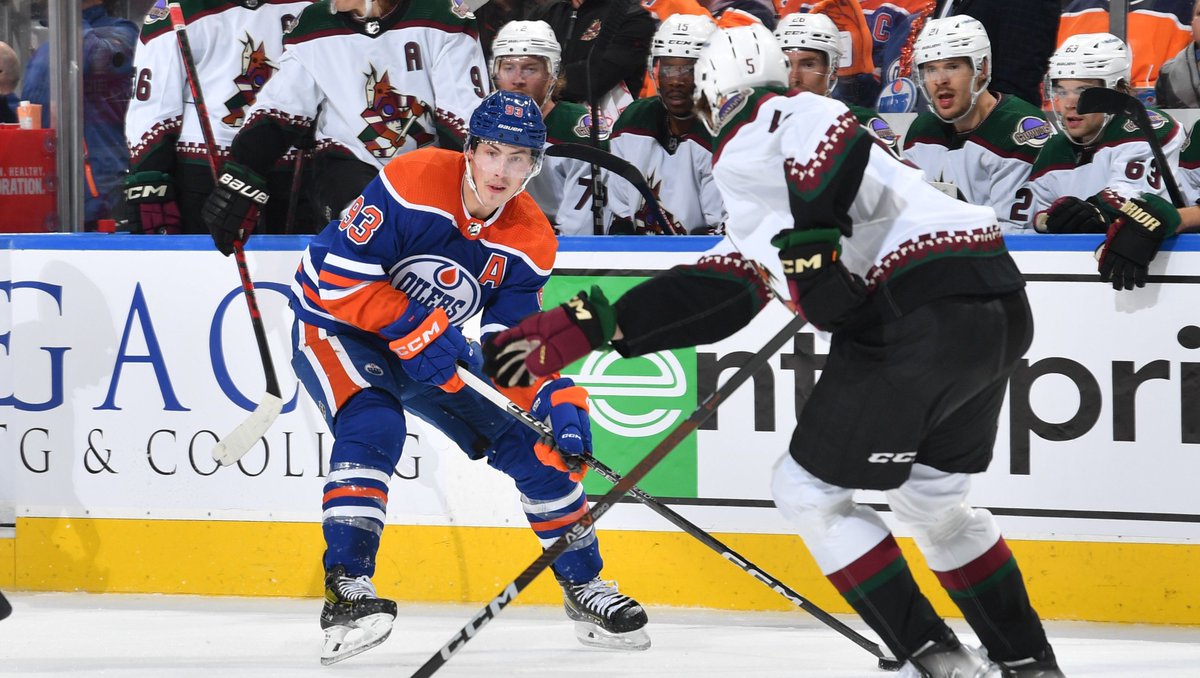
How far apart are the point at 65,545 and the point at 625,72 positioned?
2.04m

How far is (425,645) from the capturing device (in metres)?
3.40

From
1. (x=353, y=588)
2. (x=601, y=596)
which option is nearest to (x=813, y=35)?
(x=601, y=596)

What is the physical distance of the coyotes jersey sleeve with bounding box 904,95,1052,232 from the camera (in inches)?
156

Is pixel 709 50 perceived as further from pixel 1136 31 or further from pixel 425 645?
pixel 1136 31

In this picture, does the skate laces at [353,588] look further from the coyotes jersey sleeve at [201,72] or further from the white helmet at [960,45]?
the white helmet at [960,45]

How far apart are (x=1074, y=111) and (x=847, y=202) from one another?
1712mm

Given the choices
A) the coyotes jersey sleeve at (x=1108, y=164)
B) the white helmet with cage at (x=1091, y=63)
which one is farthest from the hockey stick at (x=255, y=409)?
the white helmet with cage at (x=1091, y=63)

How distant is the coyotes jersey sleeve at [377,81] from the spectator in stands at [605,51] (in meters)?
0.43

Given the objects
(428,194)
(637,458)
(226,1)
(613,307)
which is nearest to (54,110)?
(226,1)

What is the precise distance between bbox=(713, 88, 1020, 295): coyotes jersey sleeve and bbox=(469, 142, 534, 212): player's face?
0.74 meters

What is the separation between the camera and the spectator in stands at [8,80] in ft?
14.7

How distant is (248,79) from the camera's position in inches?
171

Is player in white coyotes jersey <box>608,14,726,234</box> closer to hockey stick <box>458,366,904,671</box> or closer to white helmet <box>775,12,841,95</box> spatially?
white helmet <box>775,12,841,95</box>

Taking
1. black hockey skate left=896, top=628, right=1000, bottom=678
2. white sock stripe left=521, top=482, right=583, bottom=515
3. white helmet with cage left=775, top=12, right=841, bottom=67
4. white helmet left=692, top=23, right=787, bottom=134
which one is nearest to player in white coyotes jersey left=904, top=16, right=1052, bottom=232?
white helmet with cage left=775, top=12, right=841, bottom=67
